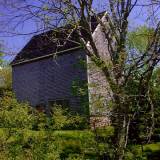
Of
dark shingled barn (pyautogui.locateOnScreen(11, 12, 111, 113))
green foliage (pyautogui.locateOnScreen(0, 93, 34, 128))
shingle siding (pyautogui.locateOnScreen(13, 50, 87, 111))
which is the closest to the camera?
green foliage (pyautogui.locateOnScreen(0, 93, 34, 128))

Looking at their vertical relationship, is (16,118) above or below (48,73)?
below

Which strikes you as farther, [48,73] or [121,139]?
[48,73]

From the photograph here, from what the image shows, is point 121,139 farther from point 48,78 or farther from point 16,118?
point 48,78

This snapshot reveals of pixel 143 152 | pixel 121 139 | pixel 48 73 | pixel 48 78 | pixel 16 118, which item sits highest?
pixel 48 73

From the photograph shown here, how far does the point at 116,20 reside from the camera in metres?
14.3

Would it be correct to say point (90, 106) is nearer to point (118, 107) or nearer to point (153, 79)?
point (118, 107)

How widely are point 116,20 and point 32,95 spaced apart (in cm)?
2362

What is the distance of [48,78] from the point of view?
116ft

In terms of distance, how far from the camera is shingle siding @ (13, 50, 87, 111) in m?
32.5

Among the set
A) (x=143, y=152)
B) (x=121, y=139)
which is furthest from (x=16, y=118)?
(x=143, y=152)

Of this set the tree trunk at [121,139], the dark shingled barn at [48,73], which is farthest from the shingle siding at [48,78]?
the tree trunk at [121,139]

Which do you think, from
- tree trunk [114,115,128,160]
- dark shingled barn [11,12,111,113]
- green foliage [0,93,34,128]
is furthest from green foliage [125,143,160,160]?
dark shingled barn [11,12,111,113]

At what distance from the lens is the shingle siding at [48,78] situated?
32.5 m

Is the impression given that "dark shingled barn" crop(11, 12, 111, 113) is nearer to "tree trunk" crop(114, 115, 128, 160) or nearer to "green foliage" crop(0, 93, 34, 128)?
"tree trunk" crop(114, 115, 128, 160)
